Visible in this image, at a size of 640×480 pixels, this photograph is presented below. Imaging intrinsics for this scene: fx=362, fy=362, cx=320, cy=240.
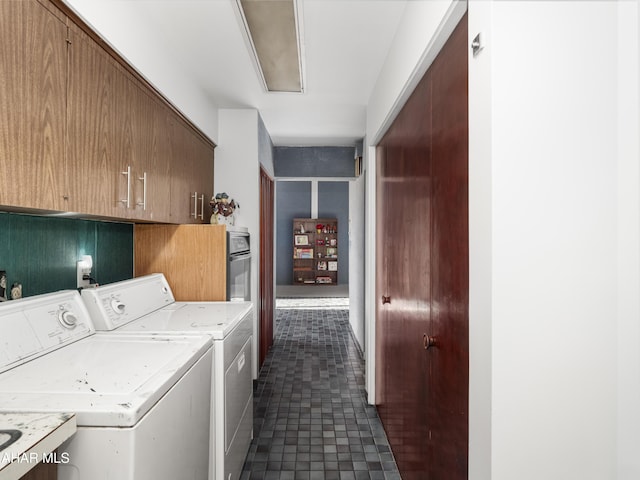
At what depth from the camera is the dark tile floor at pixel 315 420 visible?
2.09 metres

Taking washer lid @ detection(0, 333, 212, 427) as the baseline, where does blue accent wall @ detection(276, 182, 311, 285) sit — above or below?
above

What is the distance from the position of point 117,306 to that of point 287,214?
6326 mm

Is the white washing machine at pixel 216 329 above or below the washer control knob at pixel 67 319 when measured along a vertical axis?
below

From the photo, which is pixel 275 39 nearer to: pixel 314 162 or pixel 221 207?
pixel 221 207

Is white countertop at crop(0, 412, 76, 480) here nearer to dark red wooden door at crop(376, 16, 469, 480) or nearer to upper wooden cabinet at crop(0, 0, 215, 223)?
upper wooden cabinet at crop(0, 0, 215, 223)

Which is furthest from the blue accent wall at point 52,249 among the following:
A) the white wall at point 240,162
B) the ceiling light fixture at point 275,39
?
the ceiling light fixture at point 275,39

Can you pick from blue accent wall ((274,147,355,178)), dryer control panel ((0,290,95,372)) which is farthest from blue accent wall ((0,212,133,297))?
blue accent wall ((274,147,355,178))

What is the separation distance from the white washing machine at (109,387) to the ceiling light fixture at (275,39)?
64.9 inches

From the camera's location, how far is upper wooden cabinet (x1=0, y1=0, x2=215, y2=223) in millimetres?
1090

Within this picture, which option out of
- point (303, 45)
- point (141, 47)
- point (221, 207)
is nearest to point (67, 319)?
point (141, 47)

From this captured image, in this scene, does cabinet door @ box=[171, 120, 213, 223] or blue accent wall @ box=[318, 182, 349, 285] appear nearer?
cabinet door @ box=[171, 120, 213, 223]

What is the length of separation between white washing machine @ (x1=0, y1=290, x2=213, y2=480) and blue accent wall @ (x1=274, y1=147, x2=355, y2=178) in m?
3.50

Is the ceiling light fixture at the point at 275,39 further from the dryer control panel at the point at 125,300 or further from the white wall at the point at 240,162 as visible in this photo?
the dryer control panel at the point at 125,300

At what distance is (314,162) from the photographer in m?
4.89
